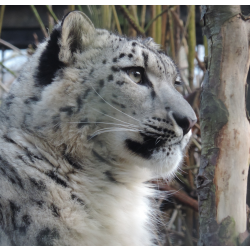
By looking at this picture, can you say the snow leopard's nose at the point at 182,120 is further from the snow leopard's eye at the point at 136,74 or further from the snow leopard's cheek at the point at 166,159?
the snow leopard's eye at the point at 136,74

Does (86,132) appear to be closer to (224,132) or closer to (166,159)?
(166,159)

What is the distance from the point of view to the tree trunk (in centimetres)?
145

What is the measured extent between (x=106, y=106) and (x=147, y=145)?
0.28 meters

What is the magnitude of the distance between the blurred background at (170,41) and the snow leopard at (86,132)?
1.14 meters

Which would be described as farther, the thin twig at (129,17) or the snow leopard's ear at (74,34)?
the thin twig at (129,17)

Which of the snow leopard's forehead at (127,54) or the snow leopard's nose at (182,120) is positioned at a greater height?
the snow leopard's forehead at (127,54)

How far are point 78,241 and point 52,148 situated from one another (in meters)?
0.46

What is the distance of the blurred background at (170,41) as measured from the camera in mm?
3078

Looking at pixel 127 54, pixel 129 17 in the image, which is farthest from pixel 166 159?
pixel 129 17

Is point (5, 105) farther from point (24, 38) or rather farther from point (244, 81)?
point (24, 38)

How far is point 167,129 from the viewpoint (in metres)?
1.64

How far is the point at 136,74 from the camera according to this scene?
1.77 metres

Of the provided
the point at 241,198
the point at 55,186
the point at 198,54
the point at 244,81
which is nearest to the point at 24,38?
the point at 198,54

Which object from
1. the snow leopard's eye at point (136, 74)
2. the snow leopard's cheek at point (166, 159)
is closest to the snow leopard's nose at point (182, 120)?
the snow leopard's cheek at point (166, 159)
